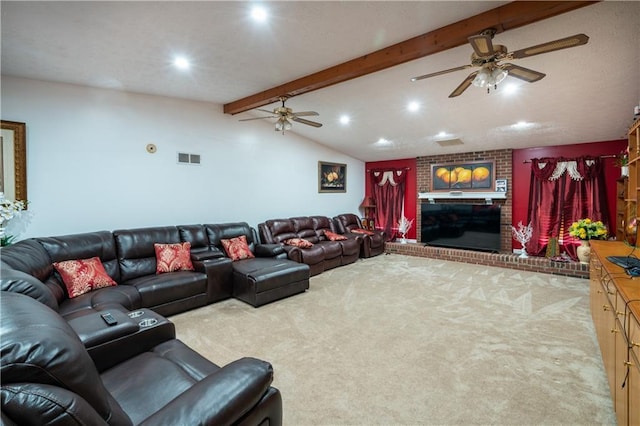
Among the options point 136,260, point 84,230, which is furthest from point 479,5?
point 84,230

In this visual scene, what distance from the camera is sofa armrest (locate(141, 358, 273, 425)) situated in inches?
41.9

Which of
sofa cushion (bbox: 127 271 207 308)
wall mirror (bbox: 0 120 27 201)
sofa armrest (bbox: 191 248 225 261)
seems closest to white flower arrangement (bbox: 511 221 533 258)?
sofa armrest (bbox: 191 248 225 261)

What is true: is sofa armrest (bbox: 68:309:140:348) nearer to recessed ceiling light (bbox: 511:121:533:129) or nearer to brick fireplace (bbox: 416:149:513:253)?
recessed ceiling light (bbox: 511:121:533:129)

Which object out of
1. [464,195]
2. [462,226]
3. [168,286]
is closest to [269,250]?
[168,286]

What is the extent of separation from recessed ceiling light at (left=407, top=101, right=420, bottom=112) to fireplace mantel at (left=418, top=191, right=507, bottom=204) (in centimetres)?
274

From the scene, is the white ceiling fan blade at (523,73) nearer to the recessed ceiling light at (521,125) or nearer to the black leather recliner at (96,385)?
the recessed ceiling light at (521,125)

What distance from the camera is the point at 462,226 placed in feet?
21.2

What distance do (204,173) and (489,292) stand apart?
458 cm

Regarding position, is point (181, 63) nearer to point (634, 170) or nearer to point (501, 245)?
point (634, 170)

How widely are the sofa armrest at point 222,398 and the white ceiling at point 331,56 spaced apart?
2.40 metres

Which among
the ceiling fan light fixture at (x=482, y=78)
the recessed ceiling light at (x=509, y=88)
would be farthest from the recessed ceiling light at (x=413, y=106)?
the ceiling fan light fixture at (x=482, y=78)

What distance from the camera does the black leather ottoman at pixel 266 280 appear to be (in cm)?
372

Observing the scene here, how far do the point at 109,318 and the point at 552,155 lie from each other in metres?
6.86

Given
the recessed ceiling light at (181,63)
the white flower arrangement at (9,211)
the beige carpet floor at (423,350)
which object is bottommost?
the beige carpet floor at (423,350)
